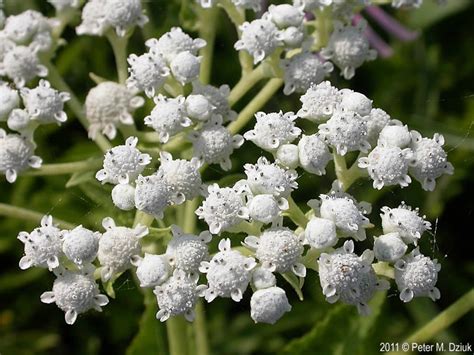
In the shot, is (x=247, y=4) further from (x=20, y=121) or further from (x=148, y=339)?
(x=148, y=339)

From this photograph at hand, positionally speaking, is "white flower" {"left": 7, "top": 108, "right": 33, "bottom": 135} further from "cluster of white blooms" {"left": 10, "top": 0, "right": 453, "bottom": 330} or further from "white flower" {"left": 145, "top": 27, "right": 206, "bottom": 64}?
"white flower" {"left": 145, "top": 27, "right": 206, "bottom": 64}

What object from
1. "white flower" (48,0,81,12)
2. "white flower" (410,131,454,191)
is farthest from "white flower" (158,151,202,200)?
"white flower" (48,0,81,12)

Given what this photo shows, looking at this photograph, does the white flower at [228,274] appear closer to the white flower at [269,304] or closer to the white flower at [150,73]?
the white flower at [269,304]

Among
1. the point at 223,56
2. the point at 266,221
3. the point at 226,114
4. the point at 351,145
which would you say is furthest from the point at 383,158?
the point at 223,56

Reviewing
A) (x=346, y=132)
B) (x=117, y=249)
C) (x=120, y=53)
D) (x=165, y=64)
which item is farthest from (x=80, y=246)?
(x=120, y=53)

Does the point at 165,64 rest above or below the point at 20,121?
above
